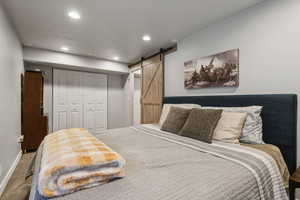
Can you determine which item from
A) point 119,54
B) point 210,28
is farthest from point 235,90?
point 119,54

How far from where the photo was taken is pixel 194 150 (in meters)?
1.47

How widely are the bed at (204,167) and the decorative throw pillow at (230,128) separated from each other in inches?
4.6

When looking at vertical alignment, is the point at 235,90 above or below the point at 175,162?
above

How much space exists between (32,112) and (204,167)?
12.3ft

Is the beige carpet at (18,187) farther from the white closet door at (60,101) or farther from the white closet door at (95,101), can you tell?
the white closet door at (95,101)

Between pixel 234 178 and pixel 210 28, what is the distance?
2.41 metres

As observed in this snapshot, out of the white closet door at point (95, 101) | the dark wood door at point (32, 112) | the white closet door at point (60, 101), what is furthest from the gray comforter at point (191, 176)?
the white closet door at point (95, 101)

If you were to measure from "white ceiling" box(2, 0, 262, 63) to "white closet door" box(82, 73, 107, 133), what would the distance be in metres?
1.69

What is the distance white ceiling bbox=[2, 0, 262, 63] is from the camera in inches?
80.7

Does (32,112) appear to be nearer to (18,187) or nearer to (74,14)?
(18,187)

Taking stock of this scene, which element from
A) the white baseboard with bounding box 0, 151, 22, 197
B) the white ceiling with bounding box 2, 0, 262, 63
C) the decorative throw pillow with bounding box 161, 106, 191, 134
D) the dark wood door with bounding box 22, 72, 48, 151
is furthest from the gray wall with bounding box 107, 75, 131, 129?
the decorative throw pillow with bounding box 161, 106, 191, 134

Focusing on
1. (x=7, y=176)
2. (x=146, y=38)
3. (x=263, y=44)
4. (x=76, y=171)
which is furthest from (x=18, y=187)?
(x=263, y=44)

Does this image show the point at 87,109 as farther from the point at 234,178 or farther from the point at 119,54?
the point at 234,178

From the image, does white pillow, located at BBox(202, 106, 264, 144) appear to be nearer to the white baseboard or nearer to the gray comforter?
the gray comforter
